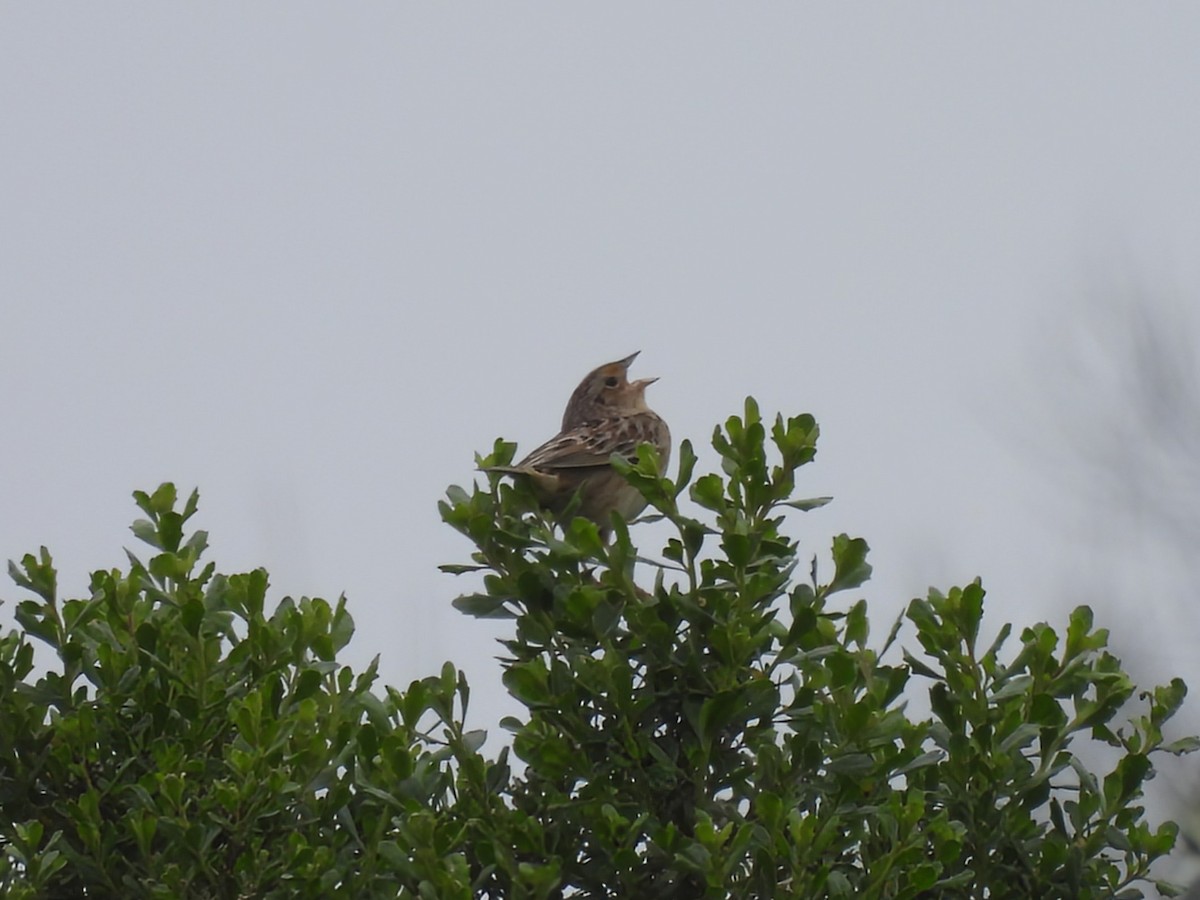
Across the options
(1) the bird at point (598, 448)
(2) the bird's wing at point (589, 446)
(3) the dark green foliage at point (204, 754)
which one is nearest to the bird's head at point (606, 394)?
(1) the bird at point (598, 448)

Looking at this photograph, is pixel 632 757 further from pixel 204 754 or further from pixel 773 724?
pixel 204 754

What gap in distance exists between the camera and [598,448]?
18.8ft

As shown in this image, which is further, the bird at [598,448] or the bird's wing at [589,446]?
the bird's wing at [589,446]

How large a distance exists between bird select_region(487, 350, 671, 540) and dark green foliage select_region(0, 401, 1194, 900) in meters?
0.61

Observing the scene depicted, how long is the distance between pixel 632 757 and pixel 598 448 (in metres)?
2.45

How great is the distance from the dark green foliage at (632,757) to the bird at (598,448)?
0.61 meters

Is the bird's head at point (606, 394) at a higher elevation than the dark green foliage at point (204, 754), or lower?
higher

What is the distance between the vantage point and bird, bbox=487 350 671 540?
4949 mm

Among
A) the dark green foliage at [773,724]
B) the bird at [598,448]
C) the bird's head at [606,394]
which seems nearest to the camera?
the dark green foliage at [773,724]

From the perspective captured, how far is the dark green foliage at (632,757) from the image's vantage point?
10.9ft

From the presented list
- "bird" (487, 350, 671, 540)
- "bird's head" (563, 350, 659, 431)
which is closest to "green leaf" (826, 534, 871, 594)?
"bird" (487, 350, 671, 540)

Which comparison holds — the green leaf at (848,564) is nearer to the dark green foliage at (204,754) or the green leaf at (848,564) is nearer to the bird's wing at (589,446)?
the dark green foliage at (204,754)

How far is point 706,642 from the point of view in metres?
3.43

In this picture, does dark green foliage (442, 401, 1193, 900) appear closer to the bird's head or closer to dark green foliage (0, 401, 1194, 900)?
dark green foliage (0, 401, 1194, 900)
